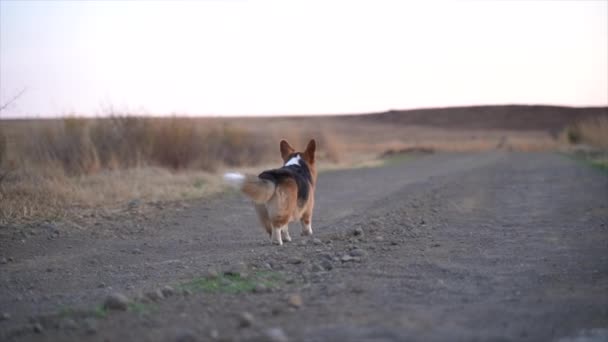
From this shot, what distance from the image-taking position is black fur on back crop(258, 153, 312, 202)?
8.02 metres

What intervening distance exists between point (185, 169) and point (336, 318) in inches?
674

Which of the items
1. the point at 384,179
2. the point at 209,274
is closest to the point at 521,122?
the point at 384,179

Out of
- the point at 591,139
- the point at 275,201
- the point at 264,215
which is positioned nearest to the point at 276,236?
the point at 264,215

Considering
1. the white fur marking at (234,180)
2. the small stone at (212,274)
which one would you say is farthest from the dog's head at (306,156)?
the small stone at (212,274)

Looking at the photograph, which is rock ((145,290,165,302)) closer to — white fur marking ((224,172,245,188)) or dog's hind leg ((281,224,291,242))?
white fur marking ((224,172,245,188))

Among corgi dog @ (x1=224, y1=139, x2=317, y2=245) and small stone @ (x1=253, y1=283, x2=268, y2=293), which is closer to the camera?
small stone @ (x1=253, y1=283, x2=268, y2=293)

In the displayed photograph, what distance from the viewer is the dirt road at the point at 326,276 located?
451 centimetres

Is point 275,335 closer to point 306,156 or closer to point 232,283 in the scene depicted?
point 232,283

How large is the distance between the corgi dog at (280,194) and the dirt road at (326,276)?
0.32m

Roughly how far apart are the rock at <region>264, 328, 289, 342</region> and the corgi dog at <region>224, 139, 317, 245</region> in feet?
11.3

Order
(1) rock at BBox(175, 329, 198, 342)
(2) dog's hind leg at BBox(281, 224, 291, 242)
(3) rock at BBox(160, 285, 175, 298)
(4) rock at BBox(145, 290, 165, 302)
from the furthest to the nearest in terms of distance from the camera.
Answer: (2) dog's hind leg at BBox(281, 224, 291, 242) → (3) rock at BBox(160, 285, 175, 298) → (4) rock at BBox(145, 290, 165, 302) → (1) rock at BBox(175, 329, 198, 342)

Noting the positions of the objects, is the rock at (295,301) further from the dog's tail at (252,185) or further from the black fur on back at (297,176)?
the black fur on back at (297,176)

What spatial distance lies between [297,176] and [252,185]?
45.3 inches

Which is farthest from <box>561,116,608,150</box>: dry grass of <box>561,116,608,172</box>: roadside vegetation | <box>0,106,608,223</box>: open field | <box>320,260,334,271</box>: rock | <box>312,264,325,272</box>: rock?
<box>312,264,325,272</box>: rock
